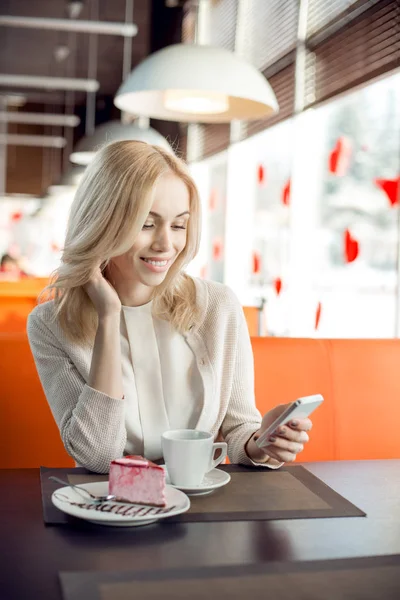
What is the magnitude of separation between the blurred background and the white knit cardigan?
0.78 meters

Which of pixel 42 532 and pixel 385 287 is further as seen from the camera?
pixel 385 287

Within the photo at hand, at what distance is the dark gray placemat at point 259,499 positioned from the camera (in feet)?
3.83

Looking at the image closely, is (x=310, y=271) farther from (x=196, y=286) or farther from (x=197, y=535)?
(x=197, y=535)

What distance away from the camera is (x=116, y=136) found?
383cm

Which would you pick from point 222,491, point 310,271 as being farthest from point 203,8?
point 222,491

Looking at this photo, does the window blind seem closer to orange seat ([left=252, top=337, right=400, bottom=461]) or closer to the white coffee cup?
orange seat ([left=252, top=337, right=400, bottom=461])

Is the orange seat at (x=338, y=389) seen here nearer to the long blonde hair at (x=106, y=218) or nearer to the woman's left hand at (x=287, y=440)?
the long blonde hair at (x=106, y=218)

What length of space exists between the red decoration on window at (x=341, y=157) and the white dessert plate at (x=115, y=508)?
9.71 feet

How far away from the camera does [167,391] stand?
172cm

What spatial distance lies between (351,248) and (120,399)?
2.43 metres

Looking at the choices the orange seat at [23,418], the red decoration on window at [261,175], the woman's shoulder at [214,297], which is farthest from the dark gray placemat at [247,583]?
the red decoration on window at [261,175]

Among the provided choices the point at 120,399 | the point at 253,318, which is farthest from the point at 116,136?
the point at 120,399

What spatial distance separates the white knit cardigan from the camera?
1.52 metres

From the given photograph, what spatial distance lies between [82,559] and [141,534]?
12 centimetres
